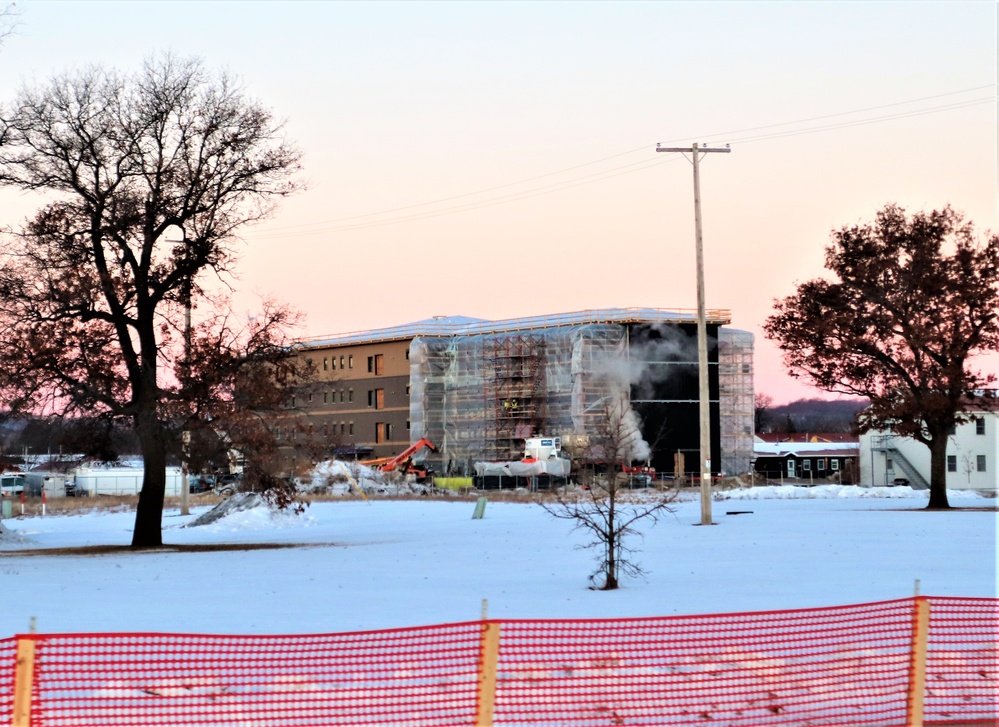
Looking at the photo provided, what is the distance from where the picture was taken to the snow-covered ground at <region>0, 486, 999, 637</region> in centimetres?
1858

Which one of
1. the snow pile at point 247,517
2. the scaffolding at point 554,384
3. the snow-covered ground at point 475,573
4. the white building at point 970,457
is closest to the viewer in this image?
the snow-covered ground at point 475,573

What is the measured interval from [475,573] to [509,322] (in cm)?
8664

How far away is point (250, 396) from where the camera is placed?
34.2 metres

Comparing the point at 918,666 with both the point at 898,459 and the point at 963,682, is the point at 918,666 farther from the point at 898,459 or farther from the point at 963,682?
the point at 898,459

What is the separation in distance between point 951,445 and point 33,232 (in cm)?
6868

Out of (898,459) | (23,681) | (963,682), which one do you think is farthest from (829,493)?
(23,681)

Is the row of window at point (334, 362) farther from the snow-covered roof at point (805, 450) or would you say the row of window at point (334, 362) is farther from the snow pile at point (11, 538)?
the snow pile at point (11, 538)

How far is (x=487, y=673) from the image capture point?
969cm

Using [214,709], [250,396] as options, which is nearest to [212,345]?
[250,396]

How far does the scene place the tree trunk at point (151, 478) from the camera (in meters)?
34.3

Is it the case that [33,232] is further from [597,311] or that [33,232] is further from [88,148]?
[597,311]

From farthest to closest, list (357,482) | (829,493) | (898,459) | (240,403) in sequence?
(898,459)
(357,482)
(829,493)
(240,403)

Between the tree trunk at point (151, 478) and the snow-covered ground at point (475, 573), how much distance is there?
235 cm

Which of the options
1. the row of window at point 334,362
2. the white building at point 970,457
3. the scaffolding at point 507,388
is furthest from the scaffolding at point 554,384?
the white building at point 970,457
